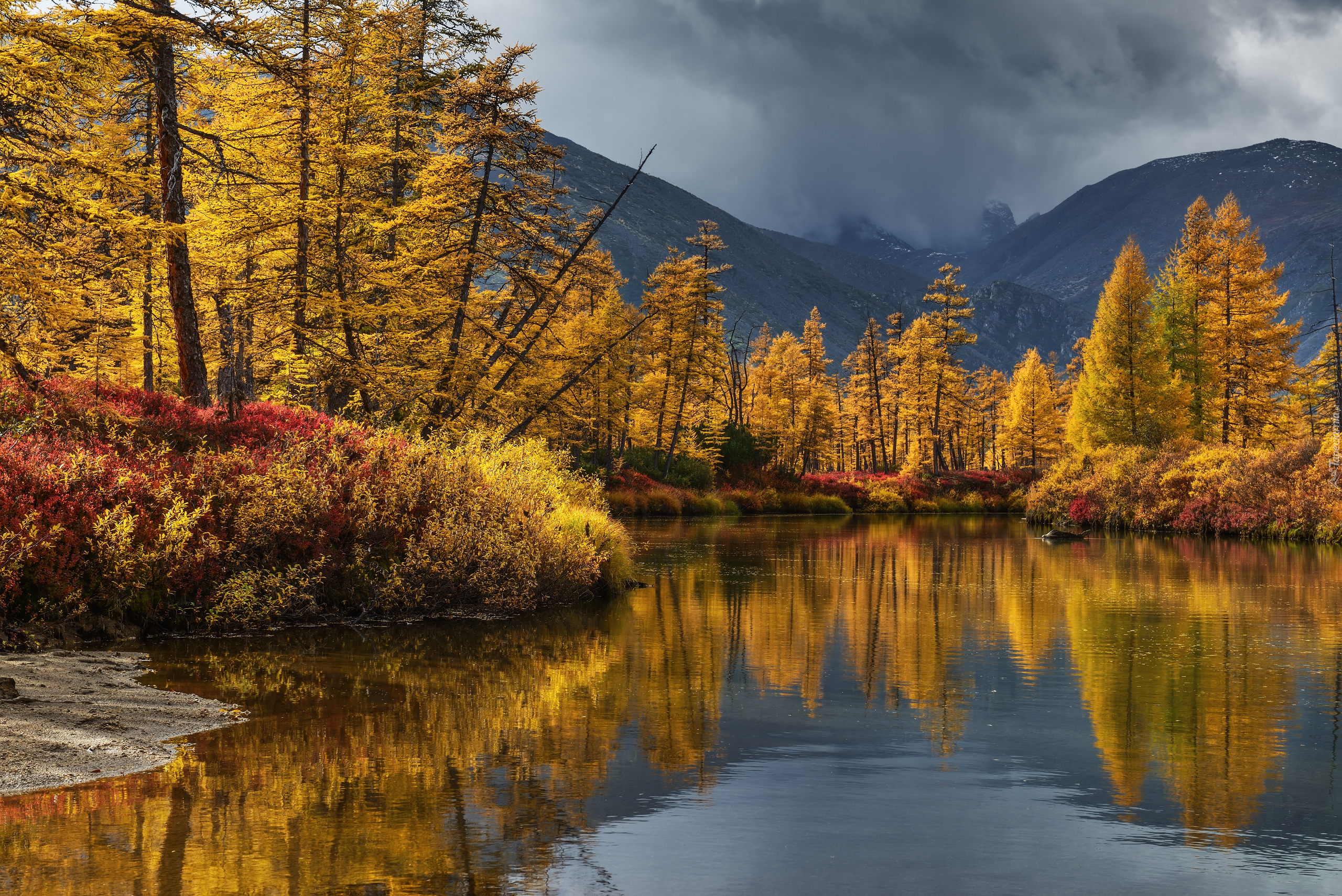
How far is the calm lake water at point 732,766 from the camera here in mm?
5711

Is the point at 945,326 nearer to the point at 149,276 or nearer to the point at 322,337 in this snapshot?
the point at 322,337

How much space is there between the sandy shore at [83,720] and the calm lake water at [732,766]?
31cm

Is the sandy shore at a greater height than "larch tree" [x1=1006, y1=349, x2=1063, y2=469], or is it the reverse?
"larch tree" [x1=1006, y1=349, x2=1063, y2=469]

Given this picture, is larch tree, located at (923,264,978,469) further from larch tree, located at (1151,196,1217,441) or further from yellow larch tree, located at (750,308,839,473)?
larch tree, located at (1151,196,1217,441)

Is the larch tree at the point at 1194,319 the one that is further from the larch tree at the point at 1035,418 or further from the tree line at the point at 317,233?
the larch tree at the point at 1035,418

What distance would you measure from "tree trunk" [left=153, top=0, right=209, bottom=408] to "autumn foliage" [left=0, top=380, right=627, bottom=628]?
1.37 m

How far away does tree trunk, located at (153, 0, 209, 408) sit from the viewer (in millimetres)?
Answer: 17734

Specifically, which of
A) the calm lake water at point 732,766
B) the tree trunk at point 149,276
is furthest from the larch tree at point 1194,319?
the tree trunk at point 149,276

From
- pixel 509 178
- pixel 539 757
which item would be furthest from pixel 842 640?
pixel 509 178

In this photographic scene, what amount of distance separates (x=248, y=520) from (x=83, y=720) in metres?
5.98

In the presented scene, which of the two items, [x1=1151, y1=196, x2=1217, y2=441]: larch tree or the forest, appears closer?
the forest

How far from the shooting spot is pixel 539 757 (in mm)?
8148

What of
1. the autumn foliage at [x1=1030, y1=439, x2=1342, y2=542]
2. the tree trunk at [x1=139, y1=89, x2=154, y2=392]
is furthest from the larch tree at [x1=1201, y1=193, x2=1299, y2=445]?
the tree trunk at [x1=139, y1=89, x2=154, y2=392]

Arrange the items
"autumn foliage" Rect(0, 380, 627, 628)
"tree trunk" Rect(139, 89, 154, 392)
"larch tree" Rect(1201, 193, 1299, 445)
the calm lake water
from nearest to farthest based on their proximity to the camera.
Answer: the calm lake water, "autumn foliage" Rect(0, 380, 627, 628), "tree trunk" Rect(139, 89, 154, 392), "larch tree" Rect(1201, 193, 1299, 445)
